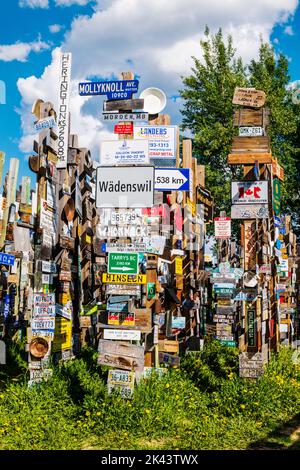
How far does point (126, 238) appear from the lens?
24.2 ft

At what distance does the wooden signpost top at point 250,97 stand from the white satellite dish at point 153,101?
1291 millimetres

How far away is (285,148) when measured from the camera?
2794cm

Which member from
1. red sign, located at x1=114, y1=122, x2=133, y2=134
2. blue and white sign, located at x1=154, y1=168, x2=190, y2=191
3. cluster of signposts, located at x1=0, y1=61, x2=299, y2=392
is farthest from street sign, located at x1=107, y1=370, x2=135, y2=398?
blue and white sign, located at x1=154, y1=168, x2=190, y2=191

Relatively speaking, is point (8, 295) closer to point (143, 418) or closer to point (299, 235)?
point (143, 418)

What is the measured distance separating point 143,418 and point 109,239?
264 cm

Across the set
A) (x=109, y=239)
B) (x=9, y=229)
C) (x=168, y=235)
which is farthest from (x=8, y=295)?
(x=109, y=239)

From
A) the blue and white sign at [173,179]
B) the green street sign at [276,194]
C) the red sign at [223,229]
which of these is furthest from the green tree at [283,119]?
the blue and white sign at [173,179]

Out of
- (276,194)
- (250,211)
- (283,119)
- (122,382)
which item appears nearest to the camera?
(122,382)

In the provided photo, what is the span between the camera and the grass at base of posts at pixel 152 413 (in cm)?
605

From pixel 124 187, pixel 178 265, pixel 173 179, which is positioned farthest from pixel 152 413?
pixel 178 265

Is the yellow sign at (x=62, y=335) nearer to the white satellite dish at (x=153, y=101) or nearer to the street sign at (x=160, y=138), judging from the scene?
the street sign at (x=160, y=138)

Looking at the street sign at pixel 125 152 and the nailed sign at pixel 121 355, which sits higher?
the street sign at pixel 125 152

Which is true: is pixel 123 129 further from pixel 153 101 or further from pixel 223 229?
pixel 223 229

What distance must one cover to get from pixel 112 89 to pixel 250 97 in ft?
8.21
